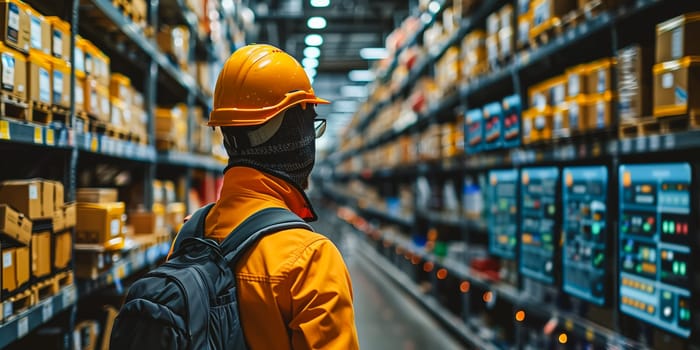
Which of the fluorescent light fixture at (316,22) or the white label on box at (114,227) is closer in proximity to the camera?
the white label on box at (114,227)

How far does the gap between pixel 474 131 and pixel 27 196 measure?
3.89 meters

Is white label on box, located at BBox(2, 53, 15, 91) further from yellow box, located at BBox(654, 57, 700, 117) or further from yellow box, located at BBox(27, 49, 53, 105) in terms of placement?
yellow box, located at BBox(654, 57, 700, 117)

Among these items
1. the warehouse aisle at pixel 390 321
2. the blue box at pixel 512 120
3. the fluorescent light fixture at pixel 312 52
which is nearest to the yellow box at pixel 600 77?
the blue box at pixel 512 120

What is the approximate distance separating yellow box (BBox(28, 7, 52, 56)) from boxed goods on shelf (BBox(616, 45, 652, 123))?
110 inches

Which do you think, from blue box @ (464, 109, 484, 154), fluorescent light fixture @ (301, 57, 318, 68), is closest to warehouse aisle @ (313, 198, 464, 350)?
blue box @ (464, 109, 484, 154)

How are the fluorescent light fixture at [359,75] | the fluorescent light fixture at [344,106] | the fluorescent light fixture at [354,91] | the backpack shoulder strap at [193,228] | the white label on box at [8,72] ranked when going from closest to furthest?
the backpack shoulder strap at [193,228]
the white label on box at [8,72]
the fluorescent light fixture at [359,75]
the fluorescent light fixture at [354,91]
the fluorescent light fixture at [344,106]

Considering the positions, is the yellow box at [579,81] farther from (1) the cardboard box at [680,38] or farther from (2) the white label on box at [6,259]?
(2) the white label on box at [6,259]

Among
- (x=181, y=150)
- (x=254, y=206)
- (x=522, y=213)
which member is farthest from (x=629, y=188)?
(x=181, y=150)

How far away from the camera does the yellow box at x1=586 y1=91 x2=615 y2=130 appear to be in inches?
121

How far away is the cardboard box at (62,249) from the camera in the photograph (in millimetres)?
2496

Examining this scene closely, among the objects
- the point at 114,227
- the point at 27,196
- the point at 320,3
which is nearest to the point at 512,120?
the point at 114,227

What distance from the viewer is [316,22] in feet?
43.8

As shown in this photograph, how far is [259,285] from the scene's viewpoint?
54.6 inches

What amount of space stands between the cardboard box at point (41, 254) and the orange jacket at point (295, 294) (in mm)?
1339
